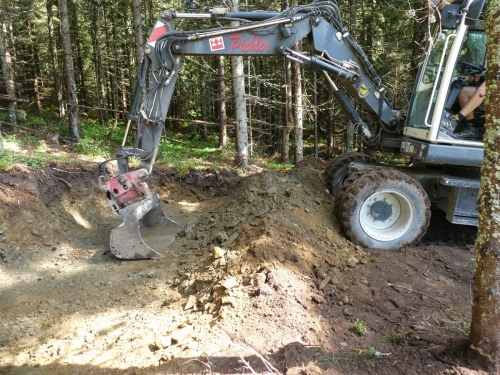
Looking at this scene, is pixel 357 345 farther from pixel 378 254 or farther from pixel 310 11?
pixel 310 11

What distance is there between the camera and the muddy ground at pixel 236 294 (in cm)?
299

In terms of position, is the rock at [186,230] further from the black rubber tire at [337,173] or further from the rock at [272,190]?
the black rubber tire at [337,173]

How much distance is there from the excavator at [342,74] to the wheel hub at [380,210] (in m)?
0.01

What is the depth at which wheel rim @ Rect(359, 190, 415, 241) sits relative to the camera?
5.12 m

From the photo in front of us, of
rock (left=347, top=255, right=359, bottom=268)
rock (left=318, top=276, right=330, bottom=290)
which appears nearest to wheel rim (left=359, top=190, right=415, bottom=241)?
rock (left=347, top=255, right=359, bottom=268)

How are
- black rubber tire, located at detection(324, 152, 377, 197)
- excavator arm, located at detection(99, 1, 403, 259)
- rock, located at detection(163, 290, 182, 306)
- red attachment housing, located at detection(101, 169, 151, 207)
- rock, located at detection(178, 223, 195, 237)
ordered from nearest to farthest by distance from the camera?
rock, located at detection(163, 290, 182, 306), excavator arm, located at detection(99, 1, 403, 259), red attachment housing, located at detection(101, 169, 151, 207), rock, located at detection(178, 223, 195, 237), black rubber tire, located at detection(324, 152, 377, 197)

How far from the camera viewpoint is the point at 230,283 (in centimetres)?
381

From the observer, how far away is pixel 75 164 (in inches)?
296

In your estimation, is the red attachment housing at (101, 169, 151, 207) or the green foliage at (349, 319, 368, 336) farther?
the red attachment housing at (101, 169, 151, 207)

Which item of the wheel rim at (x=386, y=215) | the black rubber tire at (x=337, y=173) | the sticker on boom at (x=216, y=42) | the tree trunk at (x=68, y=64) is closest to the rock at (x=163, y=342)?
the wheel rim at (x=386, y=215)

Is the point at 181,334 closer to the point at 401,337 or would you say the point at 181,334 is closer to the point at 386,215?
the point at 401,337

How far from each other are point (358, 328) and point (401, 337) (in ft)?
1.15

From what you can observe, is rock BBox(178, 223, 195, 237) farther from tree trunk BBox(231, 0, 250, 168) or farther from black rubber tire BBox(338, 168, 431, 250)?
tree trunk BBox(231, 0, 250, 168)

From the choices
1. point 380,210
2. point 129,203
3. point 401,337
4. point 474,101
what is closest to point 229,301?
point 401,337
